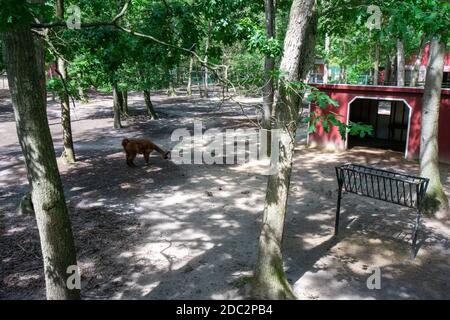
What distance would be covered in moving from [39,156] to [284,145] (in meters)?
3.07

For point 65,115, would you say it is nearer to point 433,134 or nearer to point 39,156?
point 39,156

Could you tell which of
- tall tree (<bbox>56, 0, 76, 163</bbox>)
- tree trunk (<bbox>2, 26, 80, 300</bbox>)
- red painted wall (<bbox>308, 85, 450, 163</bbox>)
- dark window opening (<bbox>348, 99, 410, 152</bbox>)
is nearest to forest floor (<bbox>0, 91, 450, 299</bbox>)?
tall tree (<bbox>56, 0, 76, 163</bbox>)

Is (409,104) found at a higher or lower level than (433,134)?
higher

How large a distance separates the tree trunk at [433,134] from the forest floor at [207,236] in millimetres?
524

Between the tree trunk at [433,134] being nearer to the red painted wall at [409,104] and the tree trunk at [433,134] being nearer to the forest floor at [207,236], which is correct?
the forest floor at [207,236]

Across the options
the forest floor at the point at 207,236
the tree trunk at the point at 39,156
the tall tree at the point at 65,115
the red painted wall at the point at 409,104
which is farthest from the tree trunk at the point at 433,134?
the tall tree at the point at 65,115

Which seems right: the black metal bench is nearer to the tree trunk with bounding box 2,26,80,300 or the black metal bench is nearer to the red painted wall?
the tree trunk with bounding box 2,26,80,300

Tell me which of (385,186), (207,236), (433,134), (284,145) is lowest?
(207,236)

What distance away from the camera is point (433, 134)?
9.67 metres

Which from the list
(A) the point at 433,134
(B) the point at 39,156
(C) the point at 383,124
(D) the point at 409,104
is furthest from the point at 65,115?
(C) the point at 383,124

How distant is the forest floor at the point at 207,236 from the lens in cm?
634

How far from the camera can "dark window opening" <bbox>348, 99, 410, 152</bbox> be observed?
1758cm

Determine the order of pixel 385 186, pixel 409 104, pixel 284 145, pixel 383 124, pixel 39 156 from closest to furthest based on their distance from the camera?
pixel 39 156 < pixel 284 145 < pixel 385 186 < pixel 409 104 < pixel 383 124
